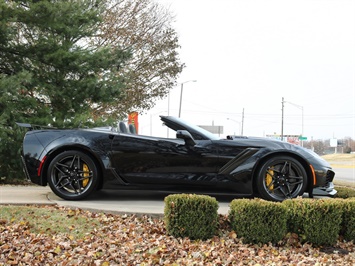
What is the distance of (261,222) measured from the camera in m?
5.71

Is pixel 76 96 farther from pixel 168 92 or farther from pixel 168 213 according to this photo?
pixel 168 92

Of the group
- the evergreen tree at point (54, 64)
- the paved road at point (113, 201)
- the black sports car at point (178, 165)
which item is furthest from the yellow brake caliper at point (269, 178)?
the evergreen tree at point (54, 64)

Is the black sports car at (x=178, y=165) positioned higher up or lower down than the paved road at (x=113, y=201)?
higher up

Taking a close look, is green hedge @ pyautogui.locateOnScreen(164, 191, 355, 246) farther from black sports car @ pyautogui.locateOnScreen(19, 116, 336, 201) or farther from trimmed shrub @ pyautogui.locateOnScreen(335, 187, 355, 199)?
trimmed shrub @ pyautogui.locateOnScreen(335, 187, 355, 199)

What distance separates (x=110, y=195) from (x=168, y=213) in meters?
2.05

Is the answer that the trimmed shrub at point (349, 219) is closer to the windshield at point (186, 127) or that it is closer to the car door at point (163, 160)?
the car door at point (163, 160)

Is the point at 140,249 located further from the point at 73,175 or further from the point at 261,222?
the point at 73,175

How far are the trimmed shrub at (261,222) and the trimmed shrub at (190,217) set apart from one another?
1.28ft

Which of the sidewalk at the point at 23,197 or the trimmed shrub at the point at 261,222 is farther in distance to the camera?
the sidewalk at the point at 23,197

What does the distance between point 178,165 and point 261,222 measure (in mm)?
1492

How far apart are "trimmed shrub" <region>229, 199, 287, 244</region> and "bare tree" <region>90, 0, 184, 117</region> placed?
16979 millimetres

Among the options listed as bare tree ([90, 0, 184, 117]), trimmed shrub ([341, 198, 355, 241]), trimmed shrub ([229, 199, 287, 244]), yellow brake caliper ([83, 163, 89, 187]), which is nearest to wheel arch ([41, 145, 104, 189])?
yellow brake caliper ([83, 163, 89, 187])

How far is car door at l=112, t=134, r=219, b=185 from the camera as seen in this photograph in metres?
6.52

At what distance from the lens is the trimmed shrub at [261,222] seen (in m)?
5.71
